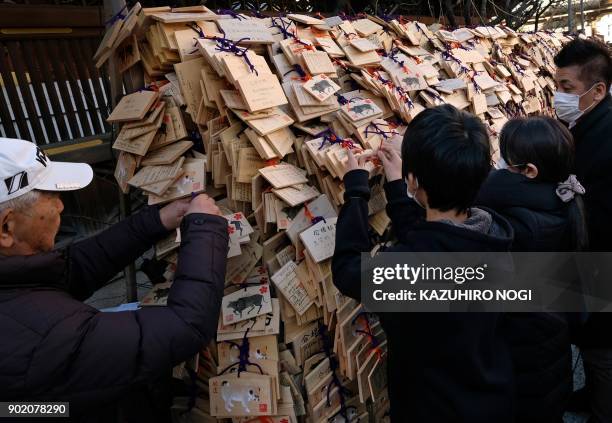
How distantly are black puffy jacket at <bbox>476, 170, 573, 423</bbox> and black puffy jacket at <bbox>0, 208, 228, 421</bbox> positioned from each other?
39.6 inches

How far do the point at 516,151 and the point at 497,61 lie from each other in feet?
9.33

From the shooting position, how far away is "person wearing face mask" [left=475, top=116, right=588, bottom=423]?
4.53 feet

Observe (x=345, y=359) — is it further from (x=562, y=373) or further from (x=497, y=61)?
(x=497, y=61)

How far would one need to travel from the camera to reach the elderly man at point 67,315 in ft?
3.06

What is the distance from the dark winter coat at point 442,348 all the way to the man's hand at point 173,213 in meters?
0.63

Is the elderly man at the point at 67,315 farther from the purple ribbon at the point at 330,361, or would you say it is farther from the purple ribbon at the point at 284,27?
the purple ribbon at the point at 284,27

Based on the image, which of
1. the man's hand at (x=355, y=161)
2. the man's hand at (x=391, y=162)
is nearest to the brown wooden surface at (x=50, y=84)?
the man's hand at (x=355, y=161)

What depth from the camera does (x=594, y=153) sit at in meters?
1.88

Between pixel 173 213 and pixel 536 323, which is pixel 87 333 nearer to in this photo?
pixel 173 213

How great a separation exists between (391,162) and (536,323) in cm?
76

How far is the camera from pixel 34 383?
93 cm

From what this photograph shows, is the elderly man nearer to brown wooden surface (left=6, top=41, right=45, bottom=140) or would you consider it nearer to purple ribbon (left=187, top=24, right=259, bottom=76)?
purple ribbon (left=187, top=24, right=259, bottom=76)

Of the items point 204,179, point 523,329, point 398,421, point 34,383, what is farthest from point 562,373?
point 34,383

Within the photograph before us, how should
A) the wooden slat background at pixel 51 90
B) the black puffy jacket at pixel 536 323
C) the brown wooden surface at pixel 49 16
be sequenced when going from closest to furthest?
1. the black puffy jacket at pixel 536 323
2. the brown wooden surface at pixel 49 16
3. the wooden slat background at pixel 51 90
